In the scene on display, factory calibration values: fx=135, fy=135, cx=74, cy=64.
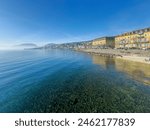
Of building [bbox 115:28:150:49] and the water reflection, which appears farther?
building [bbox 115:28:150:49]

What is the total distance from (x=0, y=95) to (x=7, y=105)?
5.00 meters

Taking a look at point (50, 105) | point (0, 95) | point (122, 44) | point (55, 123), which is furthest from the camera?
point (122, 44)

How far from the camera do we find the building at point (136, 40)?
98762 mm

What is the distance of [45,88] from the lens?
2548cm

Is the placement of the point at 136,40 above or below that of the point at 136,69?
above

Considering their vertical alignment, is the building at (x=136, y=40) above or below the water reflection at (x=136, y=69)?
above

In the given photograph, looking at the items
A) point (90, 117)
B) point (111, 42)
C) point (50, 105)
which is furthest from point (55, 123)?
point (111, 42)

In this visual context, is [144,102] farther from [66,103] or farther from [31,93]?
[31,93]

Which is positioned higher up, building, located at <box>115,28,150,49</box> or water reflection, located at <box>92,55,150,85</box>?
building, located at <box>115,28,150,49</box>

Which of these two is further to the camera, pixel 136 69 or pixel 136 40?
pixel 136 40

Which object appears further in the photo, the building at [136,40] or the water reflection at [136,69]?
the building at [136,40]

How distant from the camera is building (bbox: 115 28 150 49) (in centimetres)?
9876

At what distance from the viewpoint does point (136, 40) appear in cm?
10931

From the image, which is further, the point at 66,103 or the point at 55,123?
the point at 66,103
